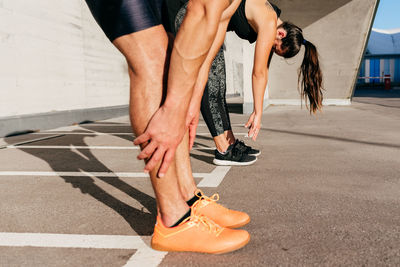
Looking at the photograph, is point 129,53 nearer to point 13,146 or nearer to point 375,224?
point 375,224

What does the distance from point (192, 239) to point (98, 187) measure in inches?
52.4

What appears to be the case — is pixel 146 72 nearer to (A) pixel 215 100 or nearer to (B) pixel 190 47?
(B) pixel 190 47

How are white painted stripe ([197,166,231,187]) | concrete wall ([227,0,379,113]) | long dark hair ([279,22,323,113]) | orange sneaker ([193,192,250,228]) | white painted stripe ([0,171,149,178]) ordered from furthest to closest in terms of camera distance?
Answer: 1. concrete wall ([227,0,379,113])
2. long dark hair ([279,22,323,113])
3. white painted stripe ([0,171,149,178])
4. white painted stripe ([197,166,231,187])
5. orange sneaker ([193,192,250,228])

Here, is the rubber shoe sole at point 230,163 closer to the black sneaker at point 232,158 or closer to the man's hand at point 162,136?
the black sneaker at point 232,158

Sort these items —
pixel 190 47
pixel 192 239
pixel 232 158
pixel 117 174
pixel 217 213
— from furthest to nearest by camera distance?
pixel 232 158 < pixel 117 174 < pixel 217 213 < pixel 192 239 < pixel 190 47

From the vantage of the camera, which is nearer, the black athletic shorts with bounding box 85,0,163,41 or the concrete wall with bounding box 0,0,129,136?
the black athletic shorts with bounding box 85,0,163,41

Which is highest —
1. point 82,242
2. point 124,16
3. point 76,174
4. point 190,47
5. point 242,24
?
point 242,24

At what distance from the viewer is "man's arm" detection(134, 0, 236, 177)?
1196 mm

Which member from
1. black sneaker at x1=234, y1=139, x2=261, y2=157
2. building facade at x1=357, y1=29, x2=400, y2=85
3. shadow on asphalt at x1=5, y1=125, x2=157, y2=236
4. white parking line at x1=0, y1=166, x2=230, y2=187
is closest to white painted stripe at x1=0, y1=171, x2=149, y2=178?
white parking line at x1=0, y1=166, x2=230, y2=187

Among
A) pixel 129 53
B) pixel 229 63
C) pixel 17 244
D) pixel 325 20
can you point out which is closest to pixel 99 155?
pixel 17 244

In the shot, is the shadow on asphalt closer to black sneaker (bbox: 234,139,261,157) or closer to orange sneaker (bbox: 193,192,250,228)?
orange sneaker (bbox: 193,192,250,228)

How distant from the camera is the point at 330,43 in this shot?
38.4 feet

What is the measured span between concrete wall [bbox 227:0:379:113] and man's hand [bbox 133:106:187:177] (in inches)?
330

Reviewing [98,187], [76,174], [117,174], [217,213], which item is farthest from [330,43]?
[217,213]
